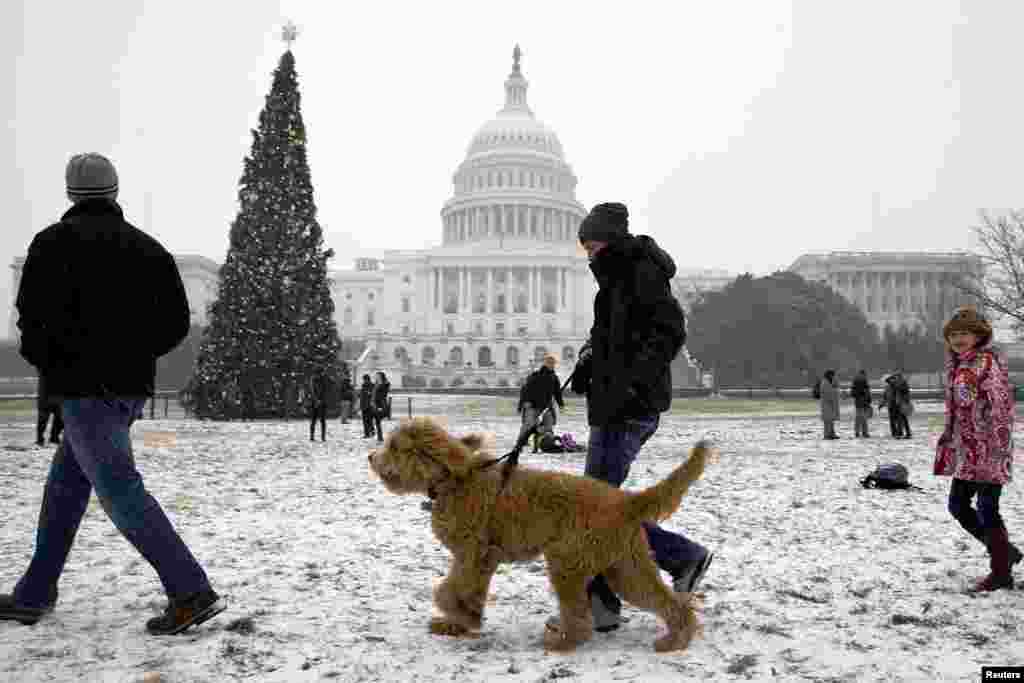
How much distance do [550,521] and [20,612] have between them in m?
2.84

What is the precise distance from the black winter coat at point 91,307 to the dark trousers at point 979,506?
16.2 ft

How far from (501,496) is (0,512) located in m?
6.20

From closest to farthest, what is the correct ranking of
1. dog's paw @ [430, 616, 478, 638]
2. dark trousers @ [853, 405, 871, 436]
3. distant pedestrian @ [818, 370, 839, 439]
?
dog's paw @ [430, 616, 478, 638] → distant pedestrian @ [818, 370, 839, 439] → dark trousers @ [853, 405, 871, 436]

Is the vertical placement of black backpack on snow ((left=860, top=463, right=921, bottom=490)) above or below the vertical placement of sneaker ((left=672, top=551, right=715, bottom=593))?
below

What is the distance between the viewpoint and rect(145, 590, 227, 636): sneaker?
13.6 feet

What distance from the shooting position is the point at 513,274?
10769 cm

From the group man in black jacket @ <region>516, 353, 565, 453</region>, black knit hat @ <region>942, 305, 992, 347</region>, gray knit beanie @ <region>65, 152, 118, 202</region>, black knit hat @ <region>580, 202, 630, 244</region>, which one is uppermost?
gray knit beanie @ <region>65, 152, 118, 202</region>

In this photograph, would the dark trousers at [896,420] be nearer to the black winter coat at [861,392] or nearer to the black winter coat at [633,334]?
the black winter coat at [861,392]

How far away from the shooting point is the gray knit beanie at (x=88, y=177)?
4.46 m

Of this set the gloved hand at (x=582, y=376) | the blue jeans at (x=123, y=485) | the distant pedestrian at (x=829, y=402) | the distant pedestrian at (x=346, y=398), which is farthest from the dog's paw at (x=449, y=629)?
the distant pedestrian at (x=346, y=398)

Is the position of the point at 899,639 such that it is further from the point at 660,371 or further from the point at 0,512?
the point at 0,512

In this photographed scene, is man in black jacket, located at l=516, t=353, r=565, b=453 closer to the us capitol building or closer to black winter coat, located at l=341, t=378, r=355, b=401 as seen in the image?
black winter coat, located at l=341, t=378, r=355, b=401

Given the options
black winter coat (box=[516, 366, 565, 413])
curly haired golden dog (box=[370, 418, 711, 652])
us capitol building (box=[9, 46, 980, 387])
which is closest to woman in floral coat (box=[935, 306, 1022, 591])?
curly haired golden dog (box=[370, 418, 711, 652])

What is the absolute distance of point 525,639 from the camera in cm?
422
